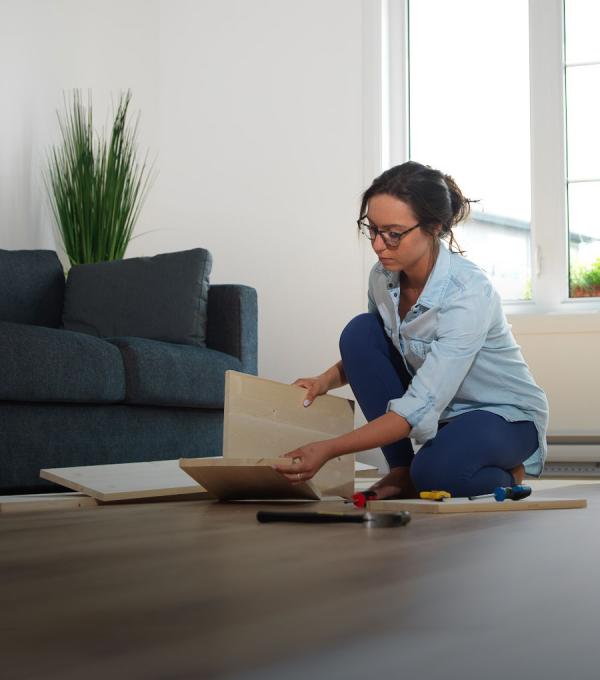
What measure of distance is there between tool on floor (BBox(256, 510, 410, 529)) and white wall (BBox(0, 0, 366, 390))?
2978 millimetres

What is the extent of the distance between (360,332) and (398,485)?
34 centimetres

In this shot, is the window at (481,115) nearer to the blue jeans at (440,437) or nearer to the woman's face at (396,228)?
the blue jeans at (440,437)

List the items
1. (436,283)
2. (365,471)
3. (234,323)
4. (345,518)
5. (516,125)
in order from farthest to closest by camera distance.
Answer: (516,125) < (234,323) < (365,471) < (436,283) < (345,518)

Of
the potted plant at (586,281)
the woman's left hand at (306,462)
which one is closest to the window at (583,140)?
the potted plant at (586,281)

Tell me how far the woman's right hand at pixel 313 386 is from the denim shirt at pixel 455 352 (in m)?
0.17

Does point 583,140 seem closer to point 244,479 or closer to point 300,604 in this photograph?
point 244,479

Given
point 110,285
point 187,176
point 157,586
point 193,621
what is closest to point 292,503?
point 157,586

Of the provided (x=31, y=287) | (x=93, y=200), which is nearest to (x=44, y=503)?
(x=31, y=287)

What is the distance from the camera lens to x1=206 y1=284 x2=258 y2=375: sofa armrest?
3285mm

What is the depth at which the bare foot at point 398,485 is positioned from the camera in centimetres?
198

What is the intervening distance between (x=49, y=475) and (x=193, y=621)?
5.11 ft

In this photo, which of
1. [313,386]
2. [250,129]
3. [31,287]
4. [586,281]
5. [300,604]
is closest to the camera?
[300,604]

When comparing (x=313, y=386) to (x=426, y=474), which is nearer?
(x=426, y=474)

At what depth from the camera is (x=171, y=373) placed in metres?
2.87
